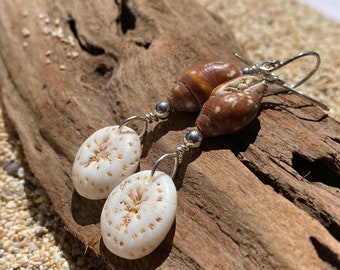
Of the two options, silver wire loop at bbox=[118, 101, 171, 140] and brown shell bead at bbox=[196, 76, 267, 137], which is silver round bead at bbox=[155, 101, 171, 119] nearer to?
silver wire loop at bbox=[118, 101, 171, 140]

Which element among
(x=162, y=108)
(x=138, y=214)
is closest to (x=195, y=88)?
(x=162, y=108)

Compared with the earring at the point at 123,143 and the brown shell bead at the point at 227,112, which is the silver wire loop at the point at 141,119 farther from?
the brown shell bead at the point at 227,112

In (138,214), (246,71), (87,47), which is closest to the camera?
(138,214)

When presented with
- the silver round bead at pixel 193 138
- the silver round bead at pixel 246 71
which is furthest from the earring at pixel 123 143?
the silver round bead at pixel 193 138

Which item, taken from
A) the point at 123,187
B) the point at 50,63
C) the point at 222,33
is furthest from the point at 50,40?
the point at 123,187

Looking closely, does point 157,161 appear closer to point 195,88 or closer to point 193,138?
point 193,138

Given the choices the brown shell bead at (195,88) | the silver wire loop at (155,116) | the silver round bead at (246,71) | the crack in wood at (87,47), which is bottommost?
the crack in wood at (87,47)

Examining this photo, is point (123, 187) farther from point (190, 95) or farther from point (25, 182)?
point (25, 182)
